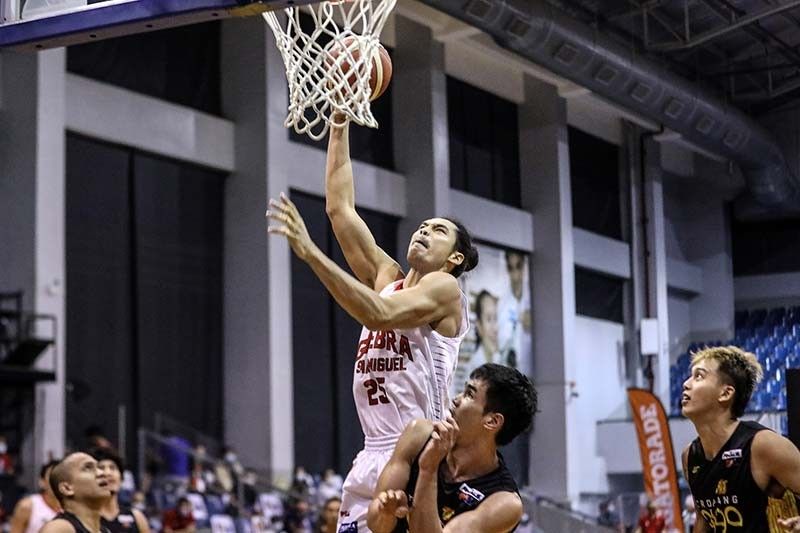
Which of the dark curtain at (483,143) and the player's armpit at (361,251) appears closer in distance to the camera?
the player's armpit at (361,251)

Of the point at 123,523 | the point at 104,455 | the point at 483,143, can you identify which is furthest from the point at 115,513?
the point at 483,143

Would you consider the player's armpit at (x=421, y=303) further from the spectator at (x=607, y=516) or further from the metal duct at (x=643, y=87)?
the spectator at (x=607, y=516)

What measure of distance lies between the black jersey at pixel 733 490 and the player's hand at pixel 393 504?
176 cm

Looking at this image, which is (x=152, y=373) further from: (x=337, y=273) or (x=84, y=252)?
(x=337, y=273)

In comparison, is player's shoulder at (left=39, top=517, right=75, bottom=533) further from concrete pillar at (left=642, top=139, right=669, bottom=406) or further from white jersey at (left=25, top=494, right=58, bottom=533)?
concrete pillar at (left=642, top=139, right=669, bottom=406)

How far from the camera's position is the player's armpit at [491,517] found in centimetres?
450

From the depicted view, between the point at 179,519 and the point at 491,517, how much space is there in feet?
31.5

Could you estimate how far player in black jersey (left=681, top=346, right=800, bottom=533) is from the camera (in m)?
5.39

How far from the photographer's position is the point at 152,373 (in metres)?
17.0

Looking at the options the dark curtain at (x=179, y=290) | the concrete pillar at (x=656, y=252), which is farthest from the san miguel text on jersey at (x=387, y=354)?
the concrete pillar at (x=656, y=252)

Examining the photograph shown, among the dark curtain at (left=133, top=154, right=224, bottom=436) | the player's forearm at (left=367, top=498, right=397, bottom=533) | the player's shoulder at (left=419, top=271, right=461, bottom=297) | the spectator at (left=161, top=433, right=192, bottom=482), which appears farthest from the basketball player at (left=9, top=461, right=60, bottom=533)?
the dark curtain at (left=133, top=154, right=224, bottom=436)

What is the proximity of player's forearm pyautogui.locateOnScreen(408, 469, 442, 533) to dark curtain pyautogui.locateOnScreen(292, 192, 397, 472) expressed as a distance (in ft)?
48.4

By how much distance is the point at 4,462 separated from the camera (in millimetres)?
14141

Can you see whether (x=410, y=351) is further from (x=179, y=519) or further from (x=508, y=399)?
(x=179, y=519)
